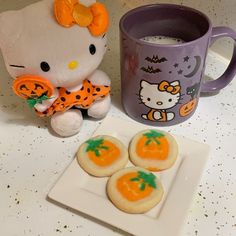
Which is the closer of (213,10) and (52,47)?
(52,47)

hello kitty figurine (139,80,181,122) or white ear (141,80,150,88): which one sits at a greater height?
white ear (141,80,150,88)

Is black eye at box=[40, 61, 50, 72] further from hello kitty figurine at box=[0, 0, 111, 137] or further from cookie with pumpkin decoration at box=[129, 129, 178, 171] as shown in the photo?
cookie with pumpkin decoration at box=[129, 129, 178, 171]

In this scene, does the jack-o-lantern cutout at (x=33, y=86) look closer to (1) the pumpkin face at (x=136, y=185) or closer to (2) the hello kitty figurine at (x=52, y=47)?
(2) the hello kitty figurine at (x=52, y=47)

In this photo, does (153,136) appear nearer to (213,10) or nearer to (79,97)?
(79,97)

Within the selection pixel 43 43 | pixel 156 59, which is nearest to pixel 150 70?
pixel 156 59

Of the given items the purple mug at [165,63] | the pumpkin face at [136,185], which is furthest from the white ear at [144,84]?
the pumpkin face at [136,185]

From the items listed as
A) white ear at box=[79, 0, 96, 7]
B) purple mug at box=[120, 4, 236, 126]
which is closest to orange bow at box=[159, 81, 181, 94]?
purple mug at box=[120, 4, 236, 126]
